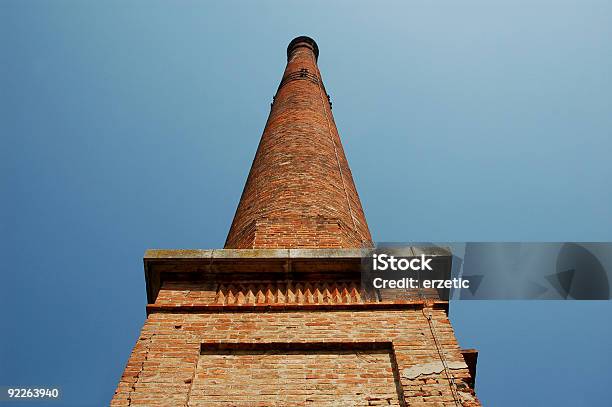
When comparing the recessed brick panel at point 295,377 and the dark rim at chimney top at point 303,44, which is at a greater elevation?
the dark rim at chimney top at point 303,44

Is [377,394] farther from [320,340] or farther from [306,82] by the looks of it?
[306,82]

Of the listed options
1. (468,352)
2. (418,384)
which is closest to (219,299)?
(418,384)

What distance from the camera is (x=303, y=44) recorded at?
56.3ft

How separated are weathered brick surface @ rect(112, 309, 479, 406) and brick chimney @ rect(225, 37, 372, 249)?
1507 millimetres

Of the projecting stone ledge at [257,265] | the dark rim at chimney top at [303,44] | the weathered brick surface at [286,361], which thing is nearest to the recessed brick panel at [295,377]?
the weathered brick surface at [286,361]

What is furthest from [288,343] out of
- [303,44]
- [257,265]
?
[303,44]

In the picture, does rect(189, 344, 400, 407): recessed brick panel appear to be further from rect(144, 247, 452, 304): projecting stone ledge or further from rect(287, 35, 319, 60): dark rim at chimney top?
rect(287, 35, 319, 60): dark rim at chimney top

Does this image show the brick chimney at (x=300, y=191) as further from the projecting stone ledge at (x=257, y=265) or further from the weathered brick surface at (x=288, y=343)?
the projecting stone ledge at (x=257, y=265)

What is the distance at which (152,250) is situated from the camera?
573 centimetres

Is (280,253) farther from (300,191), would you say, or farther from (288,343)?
(300,191)

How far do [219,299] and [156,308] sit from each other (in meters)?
0.59

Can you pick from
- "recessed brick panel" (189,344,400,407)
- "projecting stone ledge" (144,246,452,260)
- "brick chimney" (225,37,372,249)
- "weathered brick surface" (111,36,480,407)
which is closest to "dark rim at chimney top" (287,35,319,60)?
"brick chimney" (225,37,372,249)

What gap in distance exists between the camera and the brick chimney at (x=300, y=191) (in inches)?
264

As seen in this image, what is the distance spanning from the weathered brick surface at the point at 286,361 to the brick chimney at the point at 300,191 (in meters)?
1.51
